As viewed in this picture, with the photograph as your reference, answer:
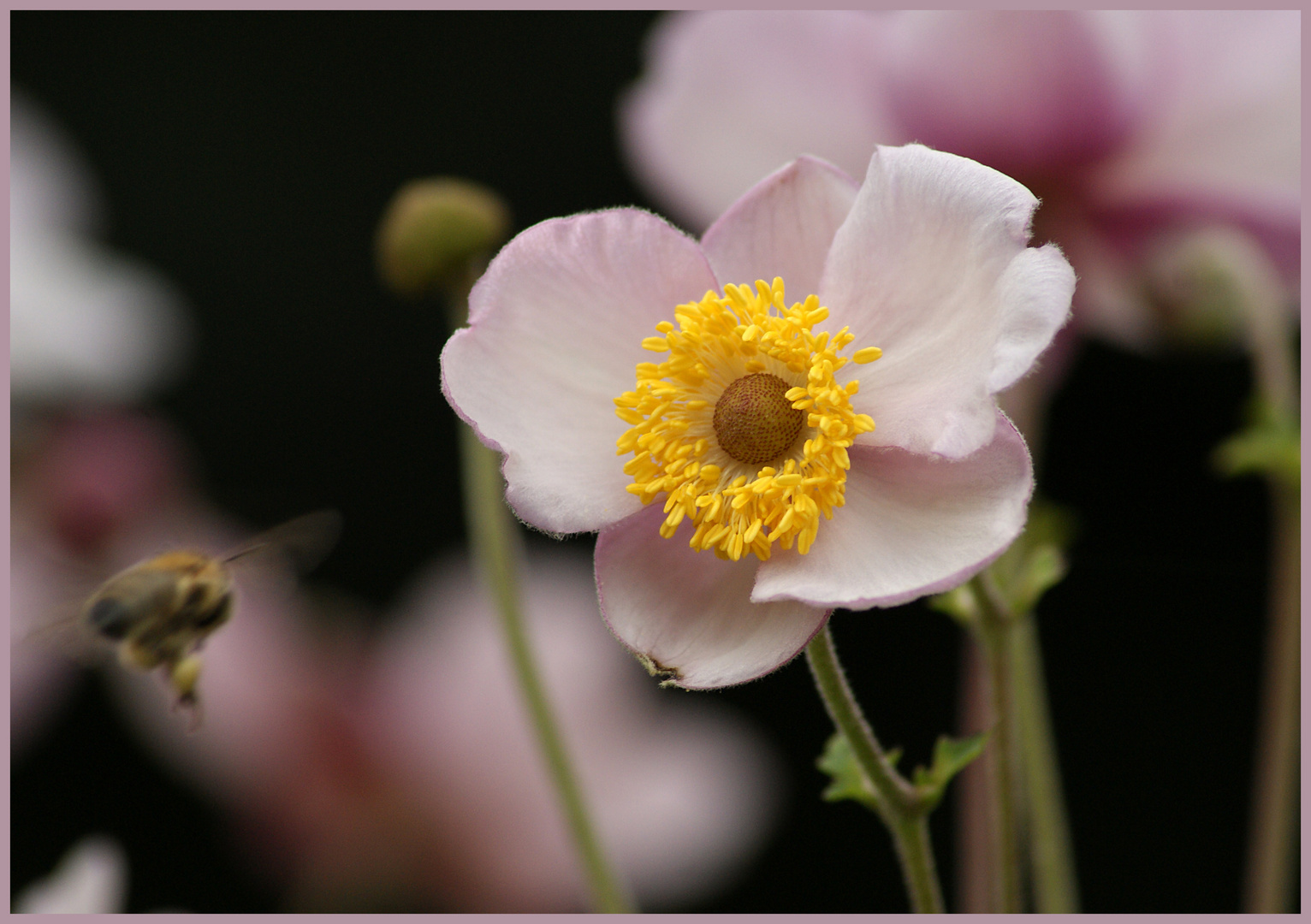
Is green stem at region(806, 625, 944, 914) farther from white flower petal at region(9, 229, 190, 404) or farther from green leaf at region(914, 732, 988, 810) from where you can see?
white flower petal at region(9, 229, 190, 404)

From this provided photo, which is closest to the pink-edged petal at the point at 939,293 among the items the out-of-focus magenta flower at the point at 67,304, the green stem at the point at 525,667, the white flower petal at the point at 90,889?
the green stem at the point at 525,667

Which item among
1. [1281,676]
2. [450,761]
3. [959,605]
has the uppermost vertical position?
[959,605]

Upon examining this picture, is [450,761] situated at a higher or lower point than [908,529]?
lower

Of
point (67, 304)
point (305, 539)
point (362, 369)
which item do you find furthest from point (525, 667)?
point (362, 369)

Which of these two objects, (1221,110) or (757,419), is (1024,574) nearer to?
(757,419)

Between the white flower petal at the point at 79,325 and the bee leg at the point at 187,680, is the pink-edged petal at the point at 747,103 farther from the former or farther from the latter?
the white flower petal at the point at 79,325

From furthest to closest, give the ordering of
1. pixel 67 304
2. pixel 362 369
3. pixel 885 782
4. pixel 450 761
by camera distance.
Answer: pixel 362 369
pixel 67 304
pixel 450 761
pixel 885 782
